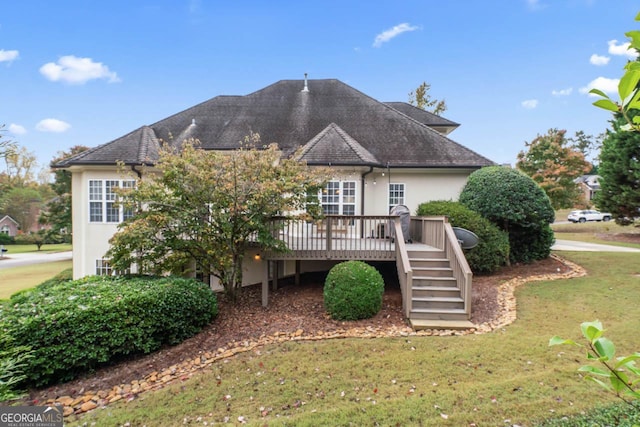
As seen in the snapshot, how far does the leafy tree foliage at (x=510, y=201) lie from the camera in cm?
1003

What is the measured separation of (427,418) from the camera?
12.5ft

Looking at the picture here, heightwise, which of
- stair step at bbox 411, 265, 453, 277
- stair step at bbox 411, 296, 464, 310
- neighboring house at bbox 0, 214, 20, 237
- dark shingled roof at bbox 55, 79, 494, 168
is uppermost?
dark shingled roof at bbox 55, 79, 494, 168

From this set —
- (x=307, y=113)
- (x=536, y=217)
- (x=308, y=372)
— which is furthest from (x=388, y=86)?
(x=308, y=372)

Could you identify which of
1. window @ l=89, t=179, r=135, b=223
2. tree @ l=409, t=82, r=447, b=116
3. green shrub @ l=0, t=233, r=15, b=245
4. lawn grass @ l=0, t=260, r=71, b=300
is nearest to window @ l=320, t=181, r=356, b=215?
window @ l=89, t=179, r=135, b=223

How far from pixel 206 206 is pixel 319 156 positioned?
15.3 ft

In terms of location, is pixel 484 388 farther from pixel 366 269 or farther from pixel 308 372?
pixel 366 269

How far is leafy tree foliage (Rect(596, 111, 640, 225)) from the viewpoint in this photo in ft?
54.1

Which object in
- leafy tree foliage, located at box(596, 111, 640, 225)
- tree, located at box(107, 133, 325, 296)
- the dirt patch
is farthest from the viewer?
leafy tree foliage, located at box(596, 111, 640, 225)

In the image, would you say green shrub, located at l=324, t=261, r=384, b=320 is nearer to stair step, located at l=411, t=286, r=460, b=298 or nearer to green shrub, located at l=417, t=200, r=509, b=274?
stair step, located at l=411, t=286, r=460, b=298

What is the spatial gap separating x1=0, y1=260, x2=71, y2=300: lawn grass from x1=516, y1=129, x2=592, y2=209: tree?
37426 mm

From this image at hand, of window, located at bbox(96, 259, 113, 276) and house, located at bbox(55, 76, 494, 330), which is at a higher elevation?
house, located at bbox(55, 76, 494, 330)

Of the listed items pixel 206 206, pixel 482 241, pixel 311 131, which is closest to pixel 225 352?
pixel 206 206

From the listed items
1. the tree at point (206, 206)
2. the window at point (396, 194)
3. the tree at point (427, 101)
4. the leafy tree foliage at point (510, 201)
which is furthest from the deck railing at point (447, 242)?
the tree at point (427, 101)

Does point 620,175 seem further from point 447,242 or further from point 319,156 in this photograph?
point 319,156
